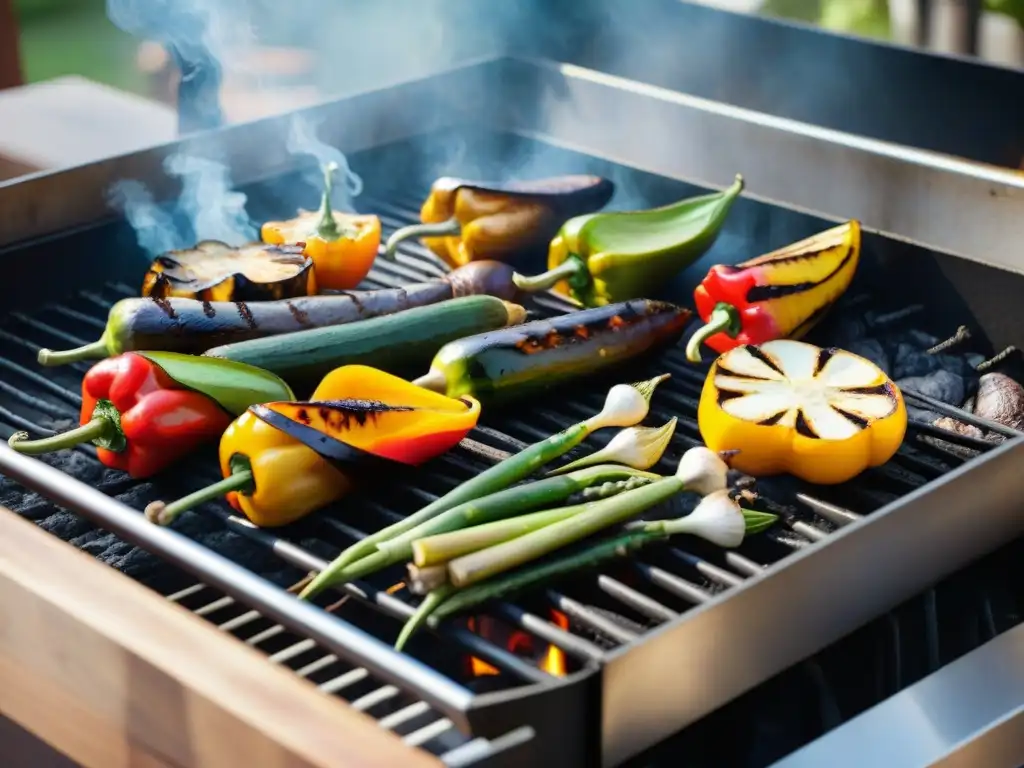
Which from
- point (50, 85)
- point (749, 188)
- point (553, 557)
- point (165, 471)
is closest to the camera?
point (553, 557)

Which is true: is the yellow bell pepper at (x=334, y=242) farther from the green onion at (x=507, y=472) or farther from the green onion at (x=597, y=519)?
the green onion at (x=597, y=519)

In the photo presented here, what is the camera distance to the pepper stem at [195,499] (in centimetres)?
205

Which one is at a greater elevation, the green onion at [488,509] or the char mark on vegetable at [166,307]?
the char mark on vegetable at [166,307]

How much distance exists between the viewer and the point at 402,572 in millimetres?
2084

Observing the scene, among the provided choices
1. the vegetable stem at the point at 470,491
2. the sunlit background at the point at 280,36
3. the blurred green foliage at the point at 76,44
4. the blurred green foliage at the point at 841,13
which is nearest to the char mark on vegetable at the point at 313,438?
the vegetable stem at the point at 470,491

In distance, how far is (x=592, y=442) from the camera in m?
2.38

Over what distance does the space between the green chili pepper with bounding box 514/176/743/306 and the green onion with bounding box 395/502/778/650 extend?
2.81 feet

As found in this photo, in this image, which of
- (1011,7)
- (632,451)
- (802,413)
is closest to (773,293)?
(802,413)

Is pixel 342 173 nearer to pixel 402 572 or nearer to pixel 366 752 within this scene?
pixel 402 572

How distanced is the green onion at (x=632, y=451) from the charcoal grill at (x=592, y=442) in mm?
100

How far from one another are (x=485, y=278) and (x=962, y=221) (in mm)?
929

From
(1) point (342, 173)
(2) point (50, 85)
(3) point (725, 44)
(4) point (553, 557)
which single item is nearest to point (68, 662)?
(4) point (553, 557)

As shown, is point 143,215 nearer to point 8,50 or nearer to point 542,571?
point 542,571

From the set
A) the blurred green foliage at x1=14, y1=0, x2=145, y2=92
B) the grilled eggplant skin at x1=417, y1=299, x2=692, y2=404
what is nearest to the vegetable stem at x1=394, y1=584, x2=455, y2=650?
the grilled eggplant skin at x1=417, y1=299, x2=692, y2=404
